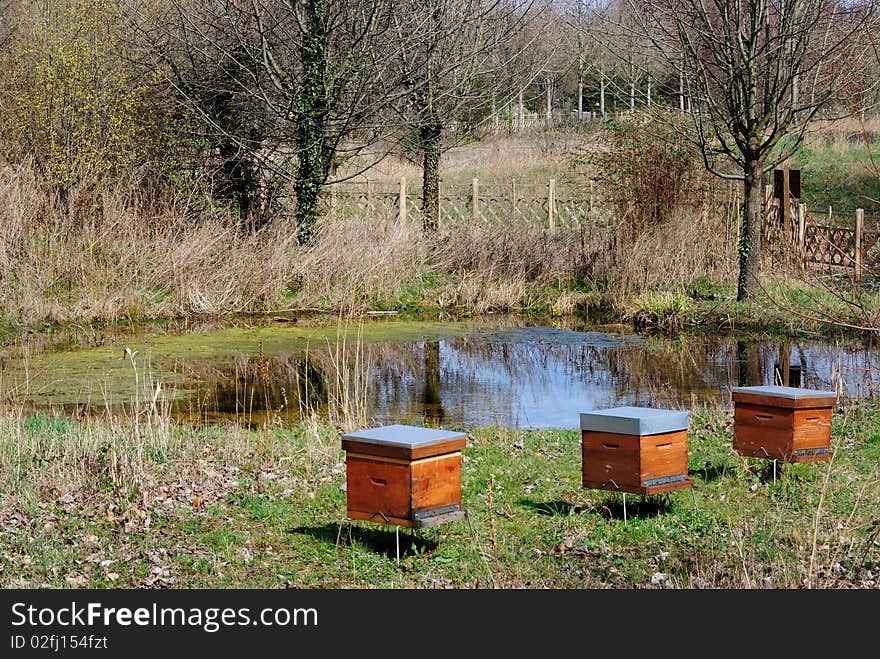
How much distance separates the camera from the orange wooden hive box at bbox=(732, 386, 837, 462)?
7352 millimetres

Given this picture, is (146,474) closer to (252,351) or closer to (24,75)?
(252,351)

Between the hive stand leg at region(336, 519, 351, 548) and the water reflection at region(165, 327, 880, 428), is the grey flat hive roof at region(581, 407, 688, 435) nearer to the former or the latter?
the hive stand leg at region(336, 519, 351, 548)

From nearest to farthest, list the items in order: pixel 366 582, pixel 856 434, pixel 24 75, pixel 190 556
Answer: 1. pixel 366 582
2. pixel 190 556
3. pixel 856 434
4. pixel 24 75

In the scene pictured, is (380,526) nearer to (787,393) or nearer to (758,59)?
(787,393)

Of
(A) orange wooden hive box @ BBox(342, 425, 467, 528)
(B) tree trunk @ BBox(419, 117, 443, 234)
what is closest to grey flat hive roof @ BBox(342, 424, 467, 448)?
(A) orange wooden hive box @ BBox(342, 425, 467, 528)

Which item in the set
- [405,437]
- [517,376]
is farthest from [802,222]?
[405,437]

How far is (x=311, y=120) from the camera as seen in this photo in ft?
67.4

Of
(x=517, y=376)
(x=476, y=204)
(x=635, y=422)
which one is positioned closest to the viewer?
(x=635, y=422)

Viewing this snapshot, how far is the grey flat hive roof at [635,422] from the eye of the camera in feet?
21.3

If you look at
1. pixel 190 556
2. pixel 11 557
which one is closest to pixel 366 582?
pixel 190 556

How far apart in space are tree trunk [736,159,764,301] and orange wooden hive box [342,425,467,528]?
1117cm

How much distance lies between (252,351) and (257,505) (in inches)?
315

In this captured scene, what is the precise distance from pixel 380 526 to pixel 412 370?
23.5 feet

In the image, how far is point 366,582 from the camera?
19.5 ft
